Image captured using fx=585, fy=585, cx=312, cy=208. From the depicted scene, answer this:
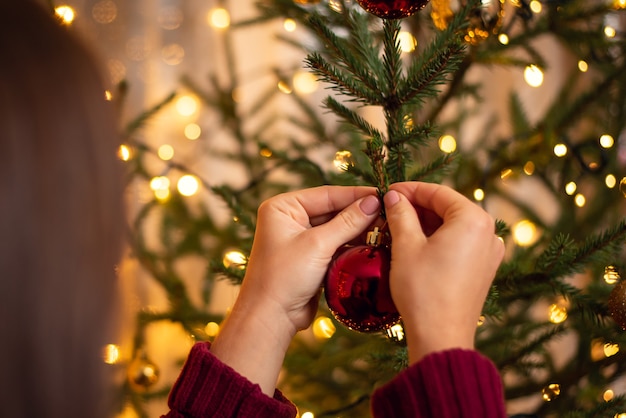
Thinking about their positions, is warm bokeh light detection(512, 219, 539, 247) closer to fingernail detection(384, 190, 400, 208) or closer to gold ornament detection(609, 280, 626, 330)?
gold ornament detection(609, 280, 626, 330)

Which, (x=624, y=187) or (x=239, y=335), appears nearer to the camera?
(x=239, y=335)

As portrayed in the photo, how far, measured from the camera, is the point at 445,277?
1.73 ft

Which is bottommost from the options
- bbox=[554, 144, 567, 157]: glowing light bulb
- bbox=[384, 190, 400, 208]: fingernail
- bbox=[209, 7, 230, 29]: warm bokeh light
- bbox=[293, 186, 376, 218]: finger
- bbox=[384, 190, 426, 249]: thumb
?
bbox=[384, 190, 426, 249]: thumb

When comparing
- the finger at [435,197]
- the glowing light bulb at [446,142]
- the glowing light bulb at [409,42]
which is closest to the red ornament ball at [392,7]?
the finger at [435,197]

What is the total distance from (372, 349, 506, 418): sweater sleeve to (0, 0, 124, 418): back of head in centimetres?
28

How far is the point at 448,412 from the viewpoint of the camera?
0.49m

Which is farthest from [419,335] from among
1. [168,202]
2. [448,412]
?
[168,202]

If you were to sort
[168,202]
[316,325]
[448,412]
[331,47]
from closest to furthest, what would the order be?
[448,412], [331,47], [316,325], [168,202]

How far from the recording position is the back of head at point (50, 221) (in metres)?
0.48

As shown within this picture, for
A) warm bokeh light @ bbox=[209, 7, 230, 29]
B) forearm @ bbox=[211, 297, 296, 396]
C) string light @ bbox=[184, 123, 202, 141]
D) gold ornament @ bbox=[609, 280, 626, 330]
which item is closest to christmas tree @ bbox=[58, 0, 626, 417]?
gold ornament @ bbox=[609, 280, 626, 330]

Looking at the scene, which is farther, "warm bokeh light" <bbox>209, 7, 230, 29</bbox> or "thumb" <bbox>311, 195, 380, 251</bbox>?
"warm bokeh light" <bbox>209, 7, 230, 29</bbox>

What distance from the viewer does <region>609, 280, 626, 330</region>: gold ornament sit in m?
0.67

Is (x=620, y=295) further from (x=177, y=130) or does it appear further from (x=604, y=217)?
(x=177, y=130)

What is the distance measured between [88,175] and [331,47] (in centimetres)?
28
